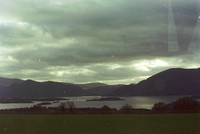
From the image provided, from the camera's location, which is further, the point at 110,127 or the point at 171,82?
the point at 171,82

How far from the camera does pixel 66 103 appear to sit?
62688 millimetres

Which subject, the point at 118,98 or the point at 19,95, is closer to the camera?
the point at 19,95

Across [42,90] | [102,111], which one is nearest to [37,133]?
[102,111]

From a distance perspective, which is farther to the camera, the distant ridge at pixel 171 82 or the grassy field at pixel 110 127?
the distant ridge at pixel 171 82

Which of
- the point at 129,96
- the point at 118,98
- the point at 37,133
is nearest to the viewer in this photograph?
the point at 37,133

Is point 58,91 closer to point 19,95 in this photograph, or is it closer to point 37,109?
point 19,95

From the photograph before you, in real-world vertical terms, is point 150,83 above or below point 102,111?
above

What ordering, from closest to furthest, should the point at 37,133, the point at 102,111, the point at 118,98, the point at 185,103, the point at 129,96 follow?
the point at 37,133 → the point at 102,111 → the point at 185,103 → the point at 118,98 → the point at 129,96

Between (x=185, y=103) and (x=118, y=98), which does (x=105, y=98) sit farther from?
(x=185, y=103)

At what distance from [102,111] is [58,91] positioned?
76.0 meters

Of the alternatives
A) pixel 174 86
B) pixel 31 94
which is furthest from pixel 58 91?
pixel 174 86

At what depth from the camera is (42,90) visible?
4774 inches

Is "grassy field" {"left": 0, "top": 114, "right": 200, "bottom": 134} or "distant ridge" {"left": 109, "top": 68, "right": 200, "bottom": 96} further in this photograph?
"distant ridge" {"left": 109, "top": 68, "right": 200, "bottom": 96}

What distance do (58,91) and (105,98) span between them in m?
58.5
